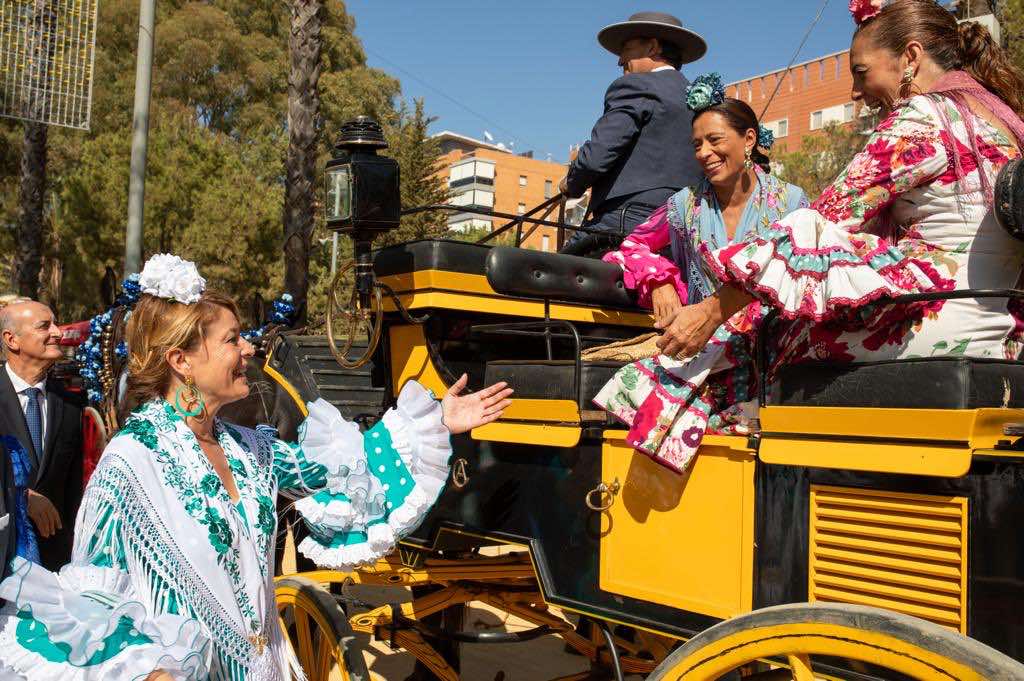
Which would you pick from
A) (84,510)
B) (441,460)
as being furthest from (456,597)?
(84,510)

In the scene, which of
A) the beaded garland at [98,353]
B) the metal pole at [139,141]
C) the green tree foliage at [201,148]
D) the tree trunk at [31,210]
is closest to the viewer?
the beaded garland at [98,353]

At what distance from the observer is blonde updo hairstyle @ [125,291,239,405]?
6.90 feet

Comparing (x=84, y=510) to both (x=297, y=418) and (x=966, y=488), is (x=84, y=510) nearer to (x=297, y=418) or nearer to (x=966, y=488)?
(x=966, y=488)

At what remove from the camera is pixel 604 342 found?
3.35 meters

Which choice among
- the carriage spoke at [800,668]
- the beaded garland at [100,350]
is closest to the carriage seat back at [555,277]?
the carriage spoke at [800,668]

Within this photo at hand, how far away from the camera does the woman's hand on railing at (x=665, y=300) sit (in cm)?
292

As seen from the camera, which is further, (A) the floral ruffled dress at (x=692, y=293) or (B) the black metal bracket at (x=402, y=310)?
(B) the black metal bracket at (x=402, y=310)

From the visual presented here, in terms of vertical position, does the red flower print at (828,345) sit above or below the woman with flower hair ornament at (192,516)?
above

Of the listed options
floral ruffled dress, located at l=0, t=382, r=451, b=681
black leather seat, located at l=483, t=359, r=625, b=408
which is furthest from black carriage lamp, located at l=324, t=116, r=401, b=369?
floral ruffled dress, located at l=0, t=382, r=451, b=681

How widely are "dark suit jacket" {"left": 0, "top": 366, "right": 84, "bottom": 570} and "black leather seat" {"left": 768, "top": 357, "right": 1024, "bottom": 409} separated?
3.38 metres

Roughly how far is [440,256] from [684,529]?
1.47 meters

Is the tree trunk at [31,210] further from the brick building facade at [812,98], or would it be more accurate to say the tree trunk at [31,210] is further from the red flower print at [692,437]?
the brick building facade at [812,98]

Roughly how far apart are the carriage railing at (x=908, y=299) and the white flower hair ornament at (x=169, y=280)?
130 centimetres

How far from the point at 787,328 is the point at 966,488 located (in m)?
0.59
